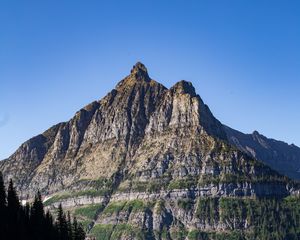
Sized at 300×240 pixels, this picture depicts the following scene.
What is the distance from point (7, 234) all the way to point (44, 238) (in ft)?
88.8

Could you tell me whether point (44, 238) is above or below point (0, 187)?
below

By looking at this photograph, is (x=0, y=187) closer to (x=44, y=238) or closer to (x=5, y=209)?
(x=5, y=209)

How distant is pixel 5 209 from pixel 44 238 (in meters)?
17.4

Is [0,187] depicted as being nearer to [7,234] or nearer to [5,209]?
[5,209]

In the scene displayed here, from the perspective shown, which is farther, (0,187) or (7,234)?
(0,187)

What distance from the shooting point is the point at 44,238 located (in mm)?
198875

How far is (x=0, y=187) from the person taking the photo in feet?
646

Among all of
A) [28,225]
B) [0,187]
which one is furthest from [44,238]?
[0,187]

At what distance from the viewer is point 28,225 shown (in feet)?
638

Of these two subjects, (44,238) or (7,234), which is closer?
(7,234)

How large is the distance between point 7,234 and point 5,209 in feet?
61.4

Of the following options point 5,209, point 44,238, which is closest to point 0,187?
point 5,209

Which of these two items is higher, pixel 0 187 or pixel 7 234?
pixel 0 187

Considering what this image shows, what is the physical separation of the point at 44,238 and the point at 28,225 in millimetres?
8084
